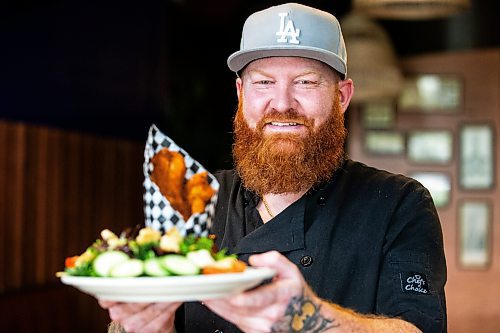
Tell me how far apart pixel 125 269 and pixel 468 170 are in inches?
258

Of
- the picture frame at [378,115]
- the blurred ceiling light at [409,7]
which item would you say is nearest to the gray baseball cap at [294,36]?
the blurred ceiling light at [409,7]

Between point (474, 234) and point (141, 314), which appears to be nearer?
point (141, 314)

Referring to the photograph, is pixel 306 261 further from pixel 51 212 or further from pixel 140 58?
pixel 140 58

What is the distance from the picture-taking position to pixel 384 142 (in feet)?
26.6

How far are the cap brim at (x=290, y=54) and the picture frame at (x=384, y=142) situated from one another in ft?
18.8

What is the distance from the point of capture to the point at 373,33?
6.22 metres

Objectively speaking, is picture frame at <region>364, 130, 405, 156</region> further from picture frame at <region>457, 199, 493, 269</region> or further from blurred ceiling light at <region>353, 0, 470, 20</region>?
blurred ceiling light at <region>353, 0, 470, 20</region>

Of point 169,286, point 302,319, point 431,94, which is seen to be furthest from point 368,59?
point 169,286

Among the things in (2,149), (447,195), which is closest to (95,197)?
(2,149)

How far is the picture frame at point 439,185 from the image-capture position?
7.79 metres

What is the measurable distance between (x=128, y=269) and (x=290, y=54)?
36.9 inches

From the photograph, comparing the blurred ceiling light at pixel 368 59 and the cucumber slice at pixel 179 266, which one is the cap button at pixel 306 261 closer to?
the cucumber slice at pixel 179 266

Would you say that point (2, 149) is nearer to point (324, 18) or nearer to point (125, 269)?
point (324, 18)

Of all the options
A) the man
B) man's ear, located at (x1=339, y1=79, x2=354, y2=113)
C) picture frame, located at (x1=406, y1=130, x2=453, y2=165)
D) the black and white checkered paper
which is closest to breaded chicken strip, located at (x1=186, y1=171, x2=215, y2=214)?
the black and white checkered paper
